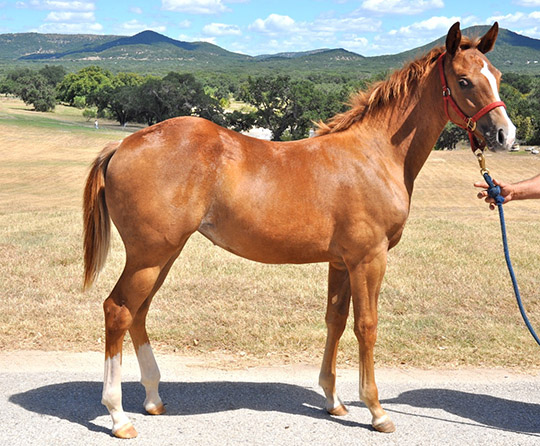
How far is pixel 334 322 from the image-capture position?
4.89 meters

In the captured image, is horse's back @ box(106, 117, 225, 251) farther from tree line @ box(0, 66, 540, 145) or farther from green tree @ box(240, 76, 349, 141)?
green tree @ box(240, 76, 349, 141)

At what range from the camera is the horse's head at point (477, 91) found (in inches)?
159

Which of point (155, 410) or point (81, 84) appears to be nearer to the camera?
point (155, 410)

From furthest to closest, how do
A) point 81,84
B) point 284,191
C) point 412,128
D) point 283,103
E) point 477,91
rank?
point 81,84
point 283,103
point 412,128
point 284,191
point 477,91

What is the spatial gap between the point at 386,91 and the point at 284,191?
1.16 meters

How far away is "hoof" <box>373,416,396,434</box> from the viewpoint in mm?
4426

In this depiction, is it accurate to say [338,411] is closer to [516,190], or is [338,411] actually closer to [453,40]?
[516,190]

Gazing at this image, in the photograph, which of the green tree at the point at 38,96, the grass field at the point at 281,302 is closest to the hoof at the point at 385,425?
the grass field at the point at 281,302

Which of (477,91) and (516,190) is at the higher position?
(477,91)

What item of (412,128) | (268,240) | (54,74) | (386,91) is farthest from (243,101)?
(268,240)

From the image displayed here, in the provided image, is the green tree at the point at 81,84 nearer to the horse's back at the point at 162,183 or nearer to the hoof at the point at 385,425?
the horse's back at the point at 162,183

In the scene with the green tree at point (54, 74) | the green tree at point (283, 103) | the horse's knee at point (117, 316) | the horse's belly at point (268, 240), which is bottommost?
the horse's knee at point (117, 316)

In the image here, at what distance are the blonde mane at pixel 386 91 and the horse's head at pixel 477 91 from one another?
0.16 meters

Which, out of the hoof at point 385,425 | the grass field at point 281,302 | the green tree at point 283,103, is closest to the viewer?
the hoof at point 385,425
